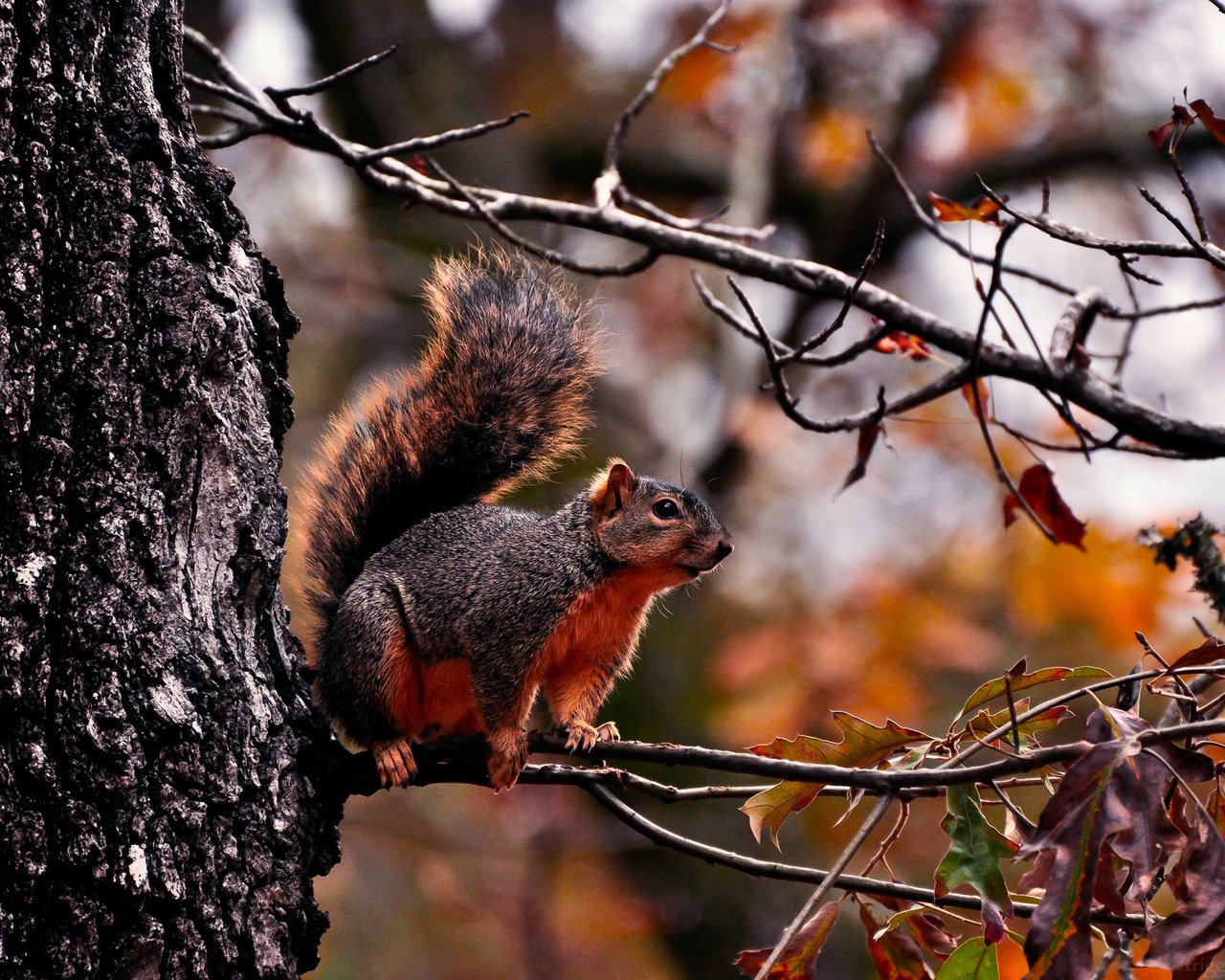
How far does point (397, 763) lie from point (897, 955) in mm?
819

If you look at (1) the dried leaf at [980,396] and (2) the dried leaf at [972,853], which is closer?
(2) the dried leaf at [972,853]

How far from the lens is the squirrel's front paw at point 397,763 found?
1859 mm

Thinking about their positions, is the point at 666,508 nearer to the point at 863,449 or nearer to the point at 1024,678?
the point at 863,449

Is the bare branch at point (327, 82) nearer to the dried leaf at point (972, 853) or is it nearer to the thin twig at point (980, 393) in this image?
the thin twig at point (980, 393)

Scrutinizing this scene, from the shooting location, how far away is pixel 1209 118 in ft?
5.07


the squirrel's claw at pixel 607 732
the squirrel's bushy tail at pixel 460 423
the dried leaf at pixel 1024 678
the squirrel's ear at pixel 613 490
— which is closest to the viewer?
the dried leaf at pixel 1024 678

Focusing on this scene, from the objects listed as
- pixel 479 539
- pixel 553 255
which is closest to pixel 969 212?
pixel 553 255

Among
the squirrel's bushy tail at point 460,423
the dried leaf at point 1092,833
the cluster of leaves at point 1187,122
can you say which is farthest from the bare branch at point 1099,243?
the squirrel's bushy tail at point 460,423

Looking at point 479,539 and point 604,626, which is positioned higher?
point 479,539

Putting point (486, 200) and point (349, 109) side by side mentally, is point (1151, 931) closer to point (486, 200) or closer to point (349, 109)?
point (486, 200)

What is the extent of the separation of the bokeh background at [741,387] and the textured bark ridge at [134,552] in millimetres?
3024

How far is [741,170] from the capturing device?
18.8 feet

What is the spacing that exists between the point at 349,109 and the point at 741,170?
5.99ft

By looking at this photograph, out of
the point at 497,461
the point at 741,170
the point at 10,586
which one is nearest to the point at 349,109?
the point at 741,170
